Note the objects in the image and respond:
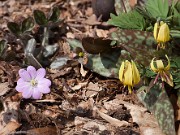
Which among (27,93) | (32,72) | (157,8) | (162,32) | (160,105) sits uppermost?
(157,8)

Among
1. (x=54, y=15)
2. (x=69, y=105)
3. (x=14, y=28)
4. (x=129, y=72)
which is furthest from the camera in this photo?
(x=54, y=15)

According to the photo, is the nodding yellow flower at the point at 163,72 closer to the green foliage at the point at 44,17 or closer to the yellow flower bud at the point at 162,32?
the yellow flower bud at the point at 162,32

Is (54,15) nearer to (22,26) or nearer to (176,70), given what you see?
(22,26)

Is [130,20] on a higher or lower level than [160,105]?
higher

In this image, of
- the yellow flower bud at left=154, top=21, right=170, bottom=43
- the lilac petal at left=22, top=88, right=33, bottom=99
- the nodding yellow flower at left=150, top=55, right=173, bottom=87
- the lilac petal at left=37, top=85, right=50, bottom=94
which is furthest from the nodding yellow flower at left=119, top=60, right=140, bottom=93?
the lilac petal at left=22, top=88, right=33, bottom=99

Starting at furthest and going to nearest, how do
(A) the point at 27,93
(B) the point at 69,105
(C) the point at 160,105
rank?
(B) the point at 69,105 → (C) the point at 160,105 → (A) the point at 27,93

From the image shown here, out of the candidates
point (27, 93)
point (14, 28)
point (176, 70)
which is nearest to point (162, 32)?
point (176, 70)

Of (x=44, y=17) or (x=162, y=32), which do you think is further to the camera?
(x=44, y=17)
